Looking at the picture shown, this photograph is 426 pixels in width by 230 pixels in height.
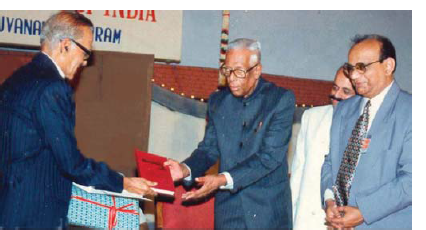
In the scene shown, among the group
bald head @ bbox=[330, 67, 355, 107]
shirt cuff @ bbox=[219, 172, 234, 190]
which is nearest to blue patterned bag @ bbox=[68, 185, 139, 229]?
shirt cuff @ bbox=[219, 172, 234, 190]

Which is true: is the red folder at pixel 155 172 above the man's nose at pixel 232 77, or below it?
below

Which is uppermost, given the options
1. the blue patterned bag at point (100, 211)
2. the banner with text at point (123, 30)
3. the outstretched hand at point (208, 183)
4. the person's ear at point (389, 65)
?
the banner with text at point (123, 30)

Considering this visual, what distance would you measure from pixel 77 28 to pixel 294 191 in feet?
5.82

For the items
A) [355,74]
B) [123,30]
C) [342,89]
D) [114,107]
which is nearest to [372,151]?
[355,74]

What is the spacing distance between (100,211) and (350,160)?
4.46ft

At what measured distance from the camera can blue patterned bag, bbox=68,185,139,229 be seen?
252 cm

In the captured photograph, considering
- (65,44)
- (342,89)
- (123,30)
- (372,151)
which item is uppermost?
(123,30)

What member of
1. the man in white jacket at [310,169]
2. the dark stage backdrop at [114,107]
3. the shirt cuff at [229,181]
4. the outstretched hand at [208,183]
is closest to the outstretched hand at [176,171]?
the outstretched hand at [208,183]

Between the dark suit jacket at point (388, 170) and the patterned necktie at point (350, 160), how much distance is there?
0.04 m

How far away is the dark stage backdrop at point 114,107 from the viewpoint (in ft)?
16.3

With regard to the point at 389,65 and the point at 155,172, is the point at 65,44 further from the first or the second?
the point at 389,65

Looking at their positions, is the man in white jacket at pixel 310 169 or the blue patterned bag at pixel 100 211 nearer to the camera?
the blue patterned bag at pixel 100 211

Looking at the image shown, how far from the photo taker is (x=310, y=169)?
3139 mm

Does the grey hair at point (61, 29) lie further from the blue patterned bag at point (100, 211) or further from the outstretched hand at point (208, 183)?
the outstretched hand at point (208, 183)
